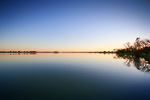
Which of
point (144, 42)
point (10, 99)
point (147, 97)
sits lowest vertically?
point (147, 97)

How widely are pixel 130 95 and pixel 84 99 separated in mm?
3695

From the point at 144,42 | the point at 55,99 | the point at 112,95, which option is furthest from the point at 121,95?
the point at 144,42

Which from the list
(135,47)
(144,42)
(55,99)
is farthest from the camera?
(144,42)

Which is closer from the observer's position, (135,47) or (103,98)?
(103,98)

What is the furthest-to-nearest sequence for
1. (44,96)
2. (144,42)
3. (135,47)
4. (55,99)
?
(144,42) < (135,47) < (44,96) < (55,99)

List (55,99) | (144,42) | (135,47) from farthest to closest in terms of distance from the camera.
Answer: (144,42) < (135,47) < (55,99)

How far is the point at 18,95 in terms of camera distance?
5.95 metres

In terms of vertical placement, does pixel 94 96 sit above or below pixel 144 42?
below

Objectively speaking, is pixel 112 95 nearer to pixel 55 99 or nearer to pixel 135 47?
pixel 55 99

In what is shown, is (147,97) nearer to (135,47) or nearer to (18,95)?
(18,95)

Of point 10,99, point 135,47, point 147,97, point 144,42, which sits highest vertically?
point 144,42

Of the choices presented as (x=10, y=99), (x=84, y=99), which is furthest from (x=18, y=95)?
(x=84, y=99)

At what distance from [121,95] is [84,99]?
298 cm

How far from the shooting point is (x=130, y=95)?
614cm
